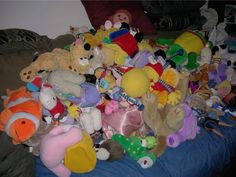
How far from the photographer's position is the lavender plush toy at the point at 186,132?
1.05 m

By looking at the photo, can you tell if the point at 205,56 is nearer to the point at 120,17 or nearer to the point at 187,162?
the point at 120,17

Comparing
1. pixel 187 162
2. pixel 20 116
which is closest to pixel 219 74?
pixel 187 162

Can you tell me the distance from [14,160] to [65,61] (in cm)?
46

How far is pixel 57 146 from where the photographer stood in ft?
2.64

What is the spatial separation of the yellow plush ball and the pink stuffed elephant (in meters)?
0.27

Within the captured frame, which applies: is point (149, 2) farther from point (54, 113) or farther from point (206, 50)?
point (54, 113)

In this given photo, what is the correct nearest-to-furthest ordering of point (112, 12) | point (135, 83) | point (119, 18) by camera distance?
point (135, 83), point (119, 18), point (112, 12)

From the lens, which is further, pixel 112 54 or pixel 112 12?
pixel 112 12

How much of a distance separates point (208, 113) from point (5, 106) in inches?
39.8

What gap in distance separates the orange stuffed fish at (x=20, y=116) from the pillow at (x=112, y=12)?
0.72 meters

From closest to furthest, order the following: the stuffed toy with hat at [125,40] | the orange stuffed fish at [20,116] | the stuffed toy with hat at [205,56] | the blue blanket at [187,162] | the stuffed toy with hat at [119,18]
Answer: the orange stuffed fish at [20,116] → the blue blanket at [187,162] → the stuffed toy with hat at [125,40] → the stuffed toy with hat at [119,18] → the stuffed toy with hat at [205,56]

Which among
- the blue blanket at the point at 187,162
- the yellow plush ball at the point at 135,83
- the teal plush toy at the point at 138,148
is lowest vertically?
the blue blanket at the point at 187,162

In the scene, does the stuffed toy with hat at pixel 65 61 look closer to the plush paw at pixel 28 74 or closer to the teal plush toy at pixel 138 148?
the plush paw at pixel 28 74

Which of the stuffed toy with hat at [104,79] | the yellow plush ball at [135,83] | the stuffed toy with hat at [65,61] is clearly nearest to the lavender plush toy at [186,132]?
the yellow plush ball at [135,83]
